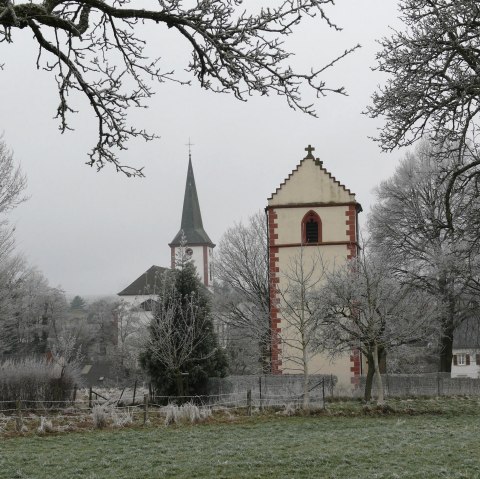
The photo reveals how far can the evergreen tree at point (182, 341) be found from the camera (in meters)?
25.2

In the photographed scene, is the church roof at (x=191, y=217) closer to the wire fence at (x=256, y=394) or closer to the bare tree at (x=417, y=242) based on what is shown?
the bare tree at (x=417, y=242)

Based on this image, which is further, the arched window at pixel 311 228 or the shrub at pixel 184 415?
the arched window at pixel 311 228

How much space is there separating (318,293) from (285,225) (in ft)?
21.7

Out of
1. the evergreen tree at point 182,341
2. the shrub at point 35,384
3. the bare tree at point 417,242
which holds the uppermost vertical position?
the bare tree at point 417,242

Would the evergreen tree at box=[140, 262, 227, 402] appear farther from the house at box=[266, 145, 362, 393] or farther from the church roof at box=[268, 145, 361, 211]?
the church roof at box=[268, 145, 361, 211]

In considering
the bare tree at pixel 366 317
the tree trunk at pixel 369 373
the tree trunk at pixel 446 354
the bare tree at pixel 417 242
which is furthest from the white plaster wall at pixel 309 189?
the tree trunk at pixel 446 354

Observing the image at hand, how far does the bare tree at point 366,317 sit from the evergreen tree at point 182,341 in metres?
4.22

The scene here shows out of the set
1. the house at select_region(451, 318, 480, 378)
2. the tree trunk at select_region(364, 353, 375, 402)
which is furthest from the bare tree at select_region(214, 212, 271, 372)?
the house at select_region(451, 318, 480, 378)

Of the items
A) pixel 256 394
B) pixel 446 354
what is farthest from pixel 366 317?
pixel 446 354

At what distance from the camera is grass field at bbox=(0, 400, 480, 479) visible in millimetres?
10383

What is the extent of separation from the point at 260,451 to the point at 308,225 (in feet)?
65.1

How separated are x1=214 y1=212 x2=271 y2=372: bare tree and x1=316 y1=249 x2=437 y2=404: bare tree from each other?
35.0ft

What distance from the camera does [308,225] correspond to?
31734 mm

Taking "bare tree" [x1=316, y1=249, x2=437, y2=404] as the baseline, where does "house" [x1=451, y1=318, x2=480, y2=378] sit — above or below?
below
